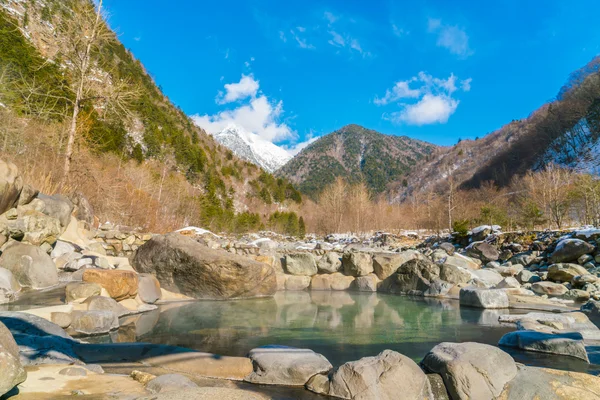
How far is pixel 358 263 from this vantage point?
39.0 feet

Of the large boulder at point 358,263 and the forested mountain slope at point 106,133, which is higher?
the forested mountain slope at point 106,133

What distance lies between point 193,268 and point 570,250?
13.4 m

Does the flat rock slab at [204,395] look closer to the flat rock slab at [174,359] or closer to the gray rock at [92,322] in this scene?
the flat rock slab at [174,359]

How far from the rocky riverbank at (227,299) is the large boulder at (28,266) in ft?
0.07

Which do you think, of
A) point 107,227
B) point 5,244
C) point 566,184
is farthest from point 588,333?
point 566,184

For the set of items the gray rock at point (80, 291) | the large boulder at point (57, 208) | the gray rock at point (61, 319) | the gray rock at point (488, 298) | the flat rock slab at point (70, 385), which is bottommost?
the flat rock slab at point (70, 385)

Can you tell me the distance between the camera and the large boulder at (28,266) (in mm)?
6926

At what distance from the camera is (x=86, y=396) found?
2.56 metres

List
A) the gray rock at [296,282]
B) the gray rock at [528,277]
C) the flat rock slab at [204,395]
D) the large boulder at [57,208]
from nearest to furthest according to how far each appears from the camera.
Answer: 1. the flat rock slab at [204,395]
2. the large boulder at [57,208]
3. the gray rock at [528,277]
4. the gray rock at [296,282]

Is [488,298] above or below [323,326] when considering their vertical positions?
above

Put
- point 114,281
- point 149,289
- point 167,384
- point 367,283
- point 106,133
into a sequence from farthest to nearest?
point 106,133 → point 367,283 → point 149,289 → point 114,281 → point 167,384

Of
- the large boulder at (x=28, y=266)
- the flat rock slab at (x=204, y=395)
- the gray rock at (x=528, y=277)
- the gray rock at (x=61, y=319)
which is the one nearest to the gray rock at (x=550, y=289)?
the gray rock at (x=528, y=277)

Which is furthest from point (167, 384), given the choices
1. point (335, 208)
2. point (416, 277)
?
point (335, 208)

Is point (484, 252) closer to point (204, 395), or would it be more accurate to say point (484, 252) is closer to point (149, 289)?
point (149, 289)
